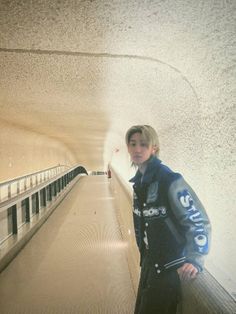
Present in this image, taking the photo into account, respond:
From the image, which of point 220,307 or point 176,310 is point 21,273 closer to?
point 176,310

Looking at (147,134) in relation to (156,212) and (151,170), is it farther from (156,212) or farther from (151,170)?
(156,212)

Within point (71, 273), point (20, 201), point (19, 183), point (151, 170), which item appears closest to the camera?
point (151, 170)

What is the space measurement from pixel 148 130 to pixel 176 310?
105cm

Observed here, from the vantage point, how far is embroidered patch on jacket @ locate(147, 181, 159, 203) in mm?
2111

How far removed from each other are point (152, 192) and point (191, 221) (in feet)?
0.94

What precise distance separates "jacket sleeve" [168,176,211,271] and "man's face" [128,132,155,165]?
313 millimetres

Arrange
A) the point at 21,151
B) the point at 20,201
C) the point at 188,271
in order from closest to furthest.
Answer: the point at 188,271, the point at 20,201, the point at 21,151

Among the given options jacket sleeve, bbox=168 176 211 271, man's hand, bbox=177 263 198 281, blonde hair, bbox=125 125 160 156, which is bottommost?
man's hand, bbox=177 263 198 281

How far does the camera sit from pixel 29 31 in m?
2.38

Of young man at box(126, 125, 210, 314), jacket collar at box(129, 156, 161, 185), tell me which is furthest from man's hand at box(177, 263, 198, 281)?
jacket collar at box(129, 156, 161, 185)

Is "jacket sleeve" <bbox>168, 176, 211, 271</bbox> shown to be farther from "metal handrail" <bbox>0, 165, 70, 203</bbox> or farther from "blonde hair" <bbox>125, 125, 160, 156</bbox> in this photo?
"metal handrail" <bbox>0, 165, 70, 203</bbox>

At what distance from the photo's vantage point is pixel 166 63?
112 inches

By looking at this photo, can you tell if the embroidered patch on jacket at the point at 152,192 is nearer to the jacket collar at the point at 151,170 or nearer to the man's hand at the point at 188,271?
the jacket collar at the point at 151,170

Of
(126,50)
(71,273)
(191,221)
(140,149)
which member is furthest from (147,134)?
(71,273)
